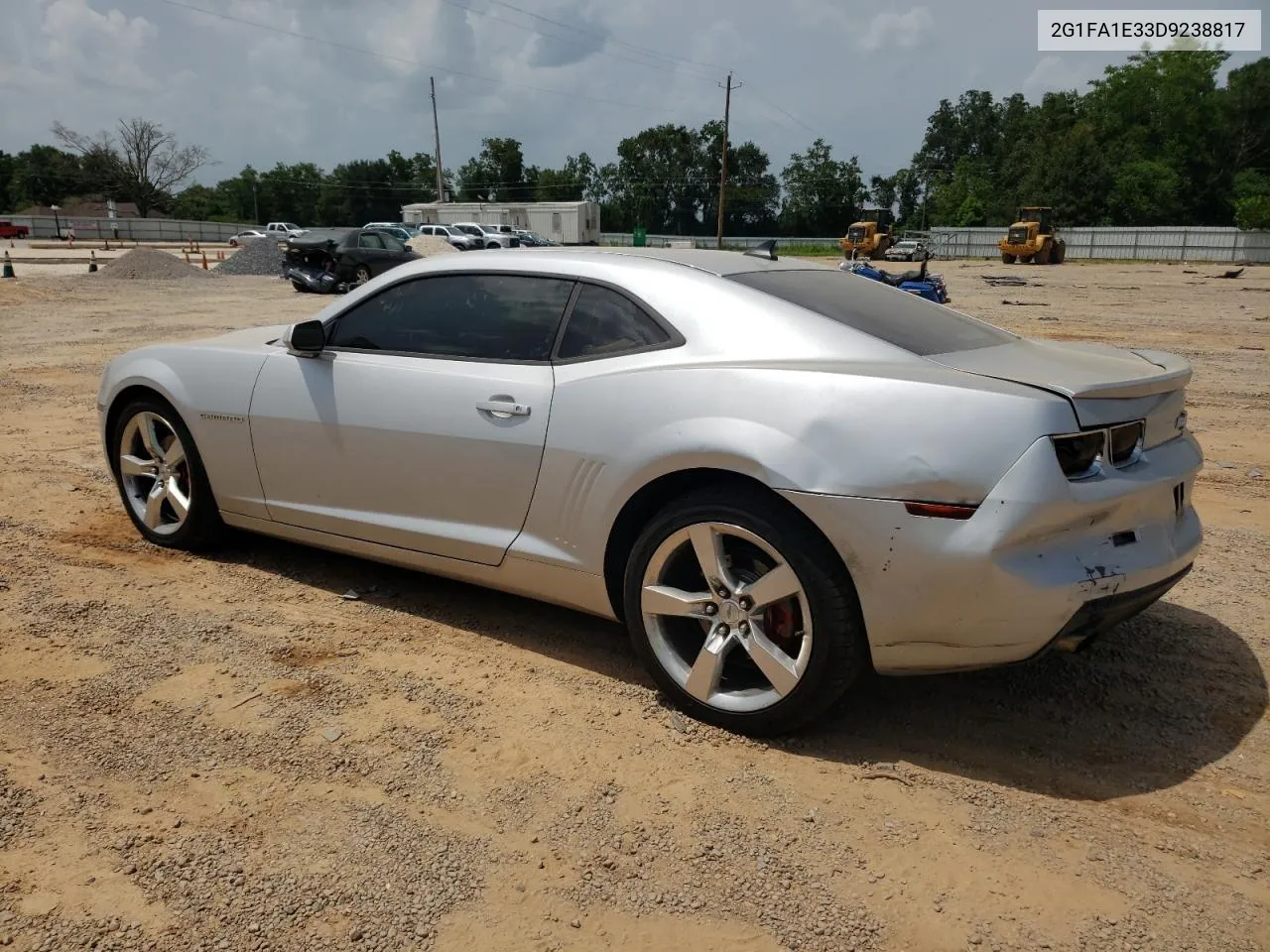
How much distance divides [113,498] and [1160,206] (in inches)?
3029

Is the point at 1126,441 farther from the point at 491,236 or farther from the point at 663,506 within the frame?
the point at 491,236

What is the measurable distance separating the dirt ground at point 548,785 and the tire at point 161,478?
212 millimetres

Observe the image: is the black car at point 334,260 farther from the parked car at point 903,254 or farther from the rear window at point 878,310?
the parked car at point 903,254

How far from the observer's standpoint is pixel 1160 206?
68375 millimetres

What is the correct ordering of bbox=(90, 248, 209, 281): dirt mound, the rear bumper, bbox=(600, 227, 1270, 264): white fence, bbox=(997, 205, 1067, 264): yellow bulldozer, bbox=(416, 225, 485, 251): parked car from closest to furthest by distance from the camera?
1. the rear bumper
2. bbox=(90, 248, 209, 281): dirt mound
3. bbox=(416, 225, 485, 251): parked car
4. bbox=(997, 205, 1067, 264): yellow bulldozer
5. bbox=(600, 227, 1270, 264): white fence

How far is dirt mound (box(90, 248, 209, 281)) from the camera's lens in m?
27.3

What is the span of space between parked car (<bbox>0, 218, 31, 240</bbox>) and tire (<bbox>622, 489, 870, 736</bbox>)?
72.5 m

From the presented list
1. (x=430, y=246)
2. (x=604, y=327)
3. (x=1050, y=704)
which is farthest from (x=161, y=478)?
(x=430, y=246)

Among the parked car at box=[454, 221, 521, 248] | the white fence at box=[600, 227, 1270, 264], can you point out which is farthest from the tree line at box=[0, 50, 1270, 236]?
the parked car at box=[454, 221, 521, 248]

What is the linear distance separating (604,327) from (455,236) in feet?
148

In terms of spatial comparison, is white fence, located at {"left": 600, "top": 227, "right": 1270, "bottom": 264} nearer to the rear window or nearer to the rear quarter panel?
the rear window

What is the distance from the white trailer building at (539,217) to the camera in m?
65.0

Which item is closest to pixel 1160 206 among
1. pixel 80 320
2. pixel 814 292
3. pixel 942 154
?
pixel 942 154

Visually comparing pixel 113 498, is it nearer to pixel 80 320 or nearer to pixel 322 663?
pixel 322 663
